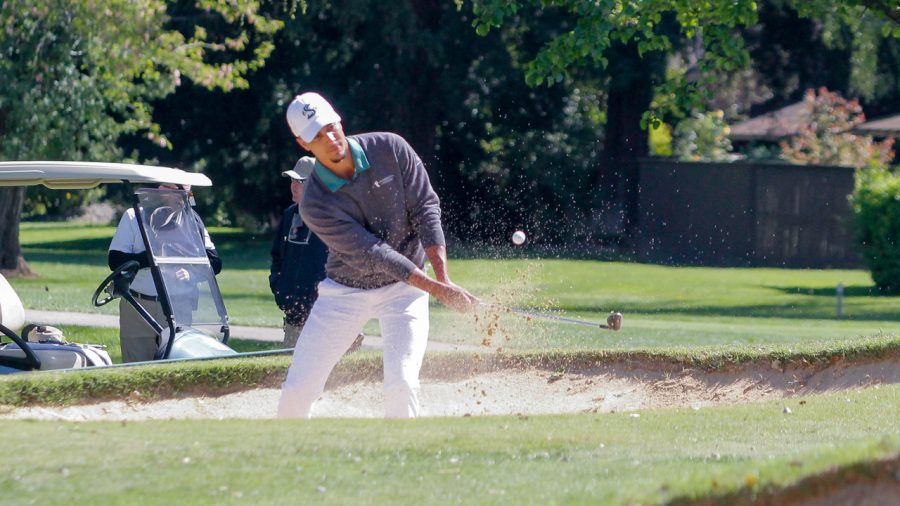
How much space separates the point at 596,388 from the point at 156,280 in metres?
2.79

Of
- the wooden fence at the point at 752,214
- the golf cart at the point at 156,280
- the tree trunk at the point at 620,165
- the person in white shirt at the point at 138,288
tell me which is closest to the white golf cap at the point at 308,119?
the golf cart at the point at 156,280

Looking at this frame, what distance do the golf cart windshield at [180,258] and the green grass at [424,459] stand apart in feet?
8.73

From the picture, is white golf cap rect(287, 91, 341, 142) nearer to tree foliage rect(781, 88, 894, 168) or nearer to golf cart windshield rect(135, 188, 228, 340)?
golf cart windshield rect(135, 188, 228, 340)

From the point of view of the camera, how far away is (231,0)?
18.6m

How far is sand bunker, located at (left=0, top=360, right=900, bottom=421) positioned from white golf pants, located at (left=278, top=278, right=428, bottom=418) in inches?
70.9

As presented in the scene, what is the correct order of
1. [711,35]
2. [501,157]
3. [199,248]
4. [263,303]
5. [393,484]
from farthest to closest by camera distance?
[501,157] → [263,303] → [711,35] → [199,248] → [393,484]

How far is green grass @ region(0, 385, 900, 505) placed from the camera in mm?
4465

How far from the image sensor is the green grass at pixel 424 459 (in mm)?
4465

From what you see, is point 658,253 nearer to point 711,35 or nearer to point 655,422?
point 711,35

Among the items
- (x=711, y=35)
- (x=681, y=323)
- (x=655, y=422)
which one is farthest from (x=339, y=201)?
(x=681, y=323)

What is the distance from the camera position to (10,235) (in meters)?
22.2

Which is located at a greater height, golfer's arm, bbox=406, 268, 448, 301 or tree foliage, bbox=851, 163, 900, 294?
golfer's arm, bbox=406, 268, 448, 301

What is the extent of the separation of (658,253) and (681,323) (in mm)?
12543

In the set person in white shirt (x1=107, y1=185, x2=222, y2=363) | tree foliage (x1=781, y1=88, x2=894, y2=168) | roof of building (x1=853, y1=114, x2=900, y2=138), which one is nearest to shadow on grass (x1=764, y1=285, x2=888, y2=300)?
tree foliage (x1=781, y1=88, x2=894, y2=168)
